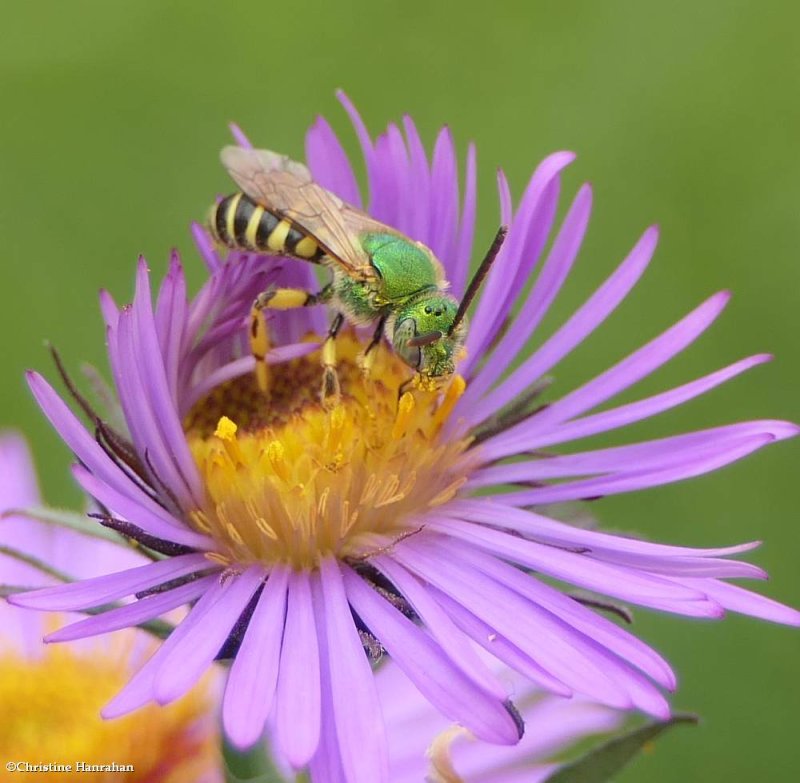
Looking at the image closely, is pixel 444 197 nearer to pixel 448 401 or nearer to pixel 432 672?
pixel 448 401

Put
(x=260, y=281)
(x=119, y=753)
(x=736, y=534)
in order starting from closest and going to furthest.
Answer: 1. (x=260, y=281)
2. (x=119, y=753)
3. (x=736, y=534)

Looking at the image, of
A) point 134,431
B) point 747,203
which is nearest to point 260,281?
point 134,431

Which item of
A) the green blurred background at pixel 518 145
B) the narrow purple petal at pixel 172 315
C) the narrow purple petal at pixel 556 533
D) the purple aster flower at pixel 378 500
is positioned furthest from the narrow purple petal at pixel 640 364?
the green blurred background at pixel 518 145

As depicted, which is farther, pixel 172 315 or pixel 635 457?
pixel 635 457

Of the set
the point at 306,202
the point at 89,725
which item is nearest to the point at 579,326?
the point at 306,202

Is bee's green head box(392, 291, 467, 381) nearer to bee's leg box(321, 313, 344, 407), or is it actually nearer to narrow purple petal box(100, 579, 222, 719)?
bee's leg box(321, 313, 344, 407)

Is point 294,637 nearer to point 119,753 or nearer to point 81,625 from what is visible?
point 81,625

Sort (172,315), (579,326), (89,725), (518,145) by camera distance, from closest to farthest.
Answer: (172,315) → (579,326) → (89,725) → (518,145)

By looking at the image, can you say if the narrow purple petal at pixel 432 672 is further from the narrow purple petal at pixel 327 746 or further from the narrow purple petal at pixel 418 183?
the narrow purple petal at pixel 418 183
